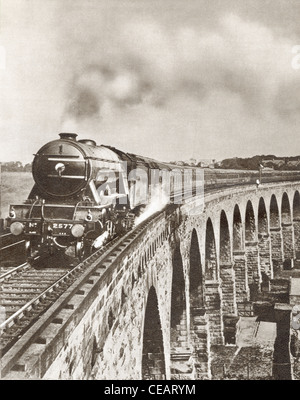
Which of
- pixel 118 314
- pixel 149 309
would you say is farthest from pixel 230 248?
pixel 118 314

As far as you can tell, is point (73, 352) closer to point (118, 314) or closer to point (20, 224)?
point (118, 314)

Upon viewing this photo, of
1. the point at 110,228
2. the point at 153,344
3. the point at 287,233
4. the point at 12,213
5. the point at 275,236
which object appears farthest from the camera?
the point at 287,233

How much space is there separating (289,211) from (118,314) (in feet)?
108

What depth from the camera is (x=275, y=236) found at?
110ft

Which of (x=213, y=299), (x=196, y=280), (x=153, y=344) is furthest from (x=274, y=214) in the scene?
(x=153, y=344)

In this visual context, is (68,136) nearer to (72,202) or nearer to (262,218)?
(72,202)

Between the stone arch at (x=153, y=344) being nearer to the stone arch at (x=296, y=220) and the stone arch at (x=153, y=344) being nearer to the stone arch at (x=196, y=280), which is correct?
the stone arch at (x=196, y=280)

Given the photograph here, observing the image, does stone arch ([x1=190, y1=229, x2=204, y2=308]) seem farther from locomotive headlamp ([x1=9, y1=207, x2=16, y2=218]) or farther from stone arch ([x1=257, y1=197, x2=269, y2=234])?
stone arch ([x1=257, y1=197, x2=269, y2=234])

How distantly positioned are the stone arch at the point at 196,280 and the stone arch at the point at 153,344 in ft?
22.0

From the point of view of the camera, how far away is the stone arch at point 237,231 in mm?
26264

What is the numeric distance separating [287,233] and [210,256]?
16537mm

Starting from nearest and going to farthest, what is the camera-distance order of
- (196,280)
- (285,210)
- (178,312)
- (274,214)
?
(178,312) → (196,280) → (274,214) → (285,210)

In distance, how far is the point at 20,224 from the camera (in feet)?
32.8

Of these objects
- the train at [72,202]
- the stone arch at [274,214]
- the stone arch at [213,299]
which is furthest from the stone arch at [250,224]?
the train at [72,202]
